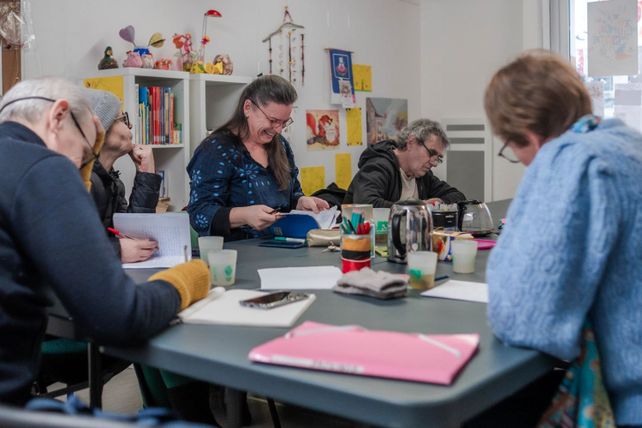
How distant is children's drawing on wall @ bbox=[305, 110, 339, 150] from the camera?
481 centimetres

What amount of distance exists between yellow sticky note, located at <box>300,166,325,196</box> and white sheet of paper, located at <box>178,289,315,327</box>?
10.2 ft

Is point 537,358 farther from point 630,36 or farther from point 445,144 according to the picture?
point 630,36

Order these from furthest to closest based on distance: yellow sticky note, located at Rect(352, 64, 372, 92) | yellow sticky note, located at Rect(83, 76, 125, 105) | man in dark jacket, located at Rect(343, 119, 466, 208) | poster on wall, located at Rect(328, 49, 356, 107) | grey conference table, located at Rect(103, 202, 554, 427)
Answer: yellow sticky note, located at Rect(352, 64, 372, 92), poster on wall, located at Rect(328, 49, 356, 107), man in dark jacket, located at Rect(343, 119, 466, 208), yellow sticky note, located at Rect(83, 76, 125, 105), grey conference table, located at Rect(103, 202, 554, 427)

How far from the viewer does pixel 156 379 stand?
7.29 feet

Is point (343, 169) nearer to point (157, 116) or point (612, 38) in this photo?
point (157, 116)

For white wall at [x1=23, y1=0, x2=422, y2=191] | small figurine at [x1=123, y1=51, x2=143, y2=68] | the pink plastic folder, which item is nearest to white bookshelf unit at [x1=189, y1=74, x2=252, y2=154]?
white wall at [x1=23, y1=0, x2=422, y2=191]

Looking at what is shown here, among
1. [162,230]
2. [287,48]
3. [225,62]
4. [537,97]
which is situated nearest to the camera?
[537,97]

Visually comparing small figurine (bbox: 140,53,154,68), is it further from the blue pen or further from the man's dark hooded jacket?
the blue pen

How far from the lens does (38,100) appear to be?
1514mm

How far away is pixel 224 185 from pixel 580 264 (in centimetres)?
180

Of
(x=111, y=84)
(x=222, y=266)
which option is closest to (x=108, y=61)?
(x=111, y=84)

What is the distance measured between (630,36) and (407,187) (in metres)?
2.26

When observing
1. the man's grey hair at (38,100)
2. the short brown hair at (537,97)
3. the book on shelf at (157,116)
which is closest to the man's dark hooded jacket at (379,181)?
the book on shelf at (157,116)


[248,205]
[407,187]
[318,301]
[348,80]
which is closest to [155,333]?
[318,301]
